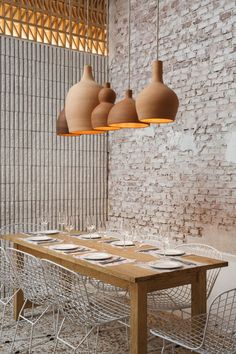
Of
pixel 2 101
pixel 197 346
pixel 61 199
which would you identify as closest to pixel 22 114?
pixel 2 101

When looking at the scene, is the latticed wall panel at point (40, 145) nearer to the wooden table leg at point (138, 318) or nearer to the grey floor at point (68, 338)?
the grey floor at point (68, 338)

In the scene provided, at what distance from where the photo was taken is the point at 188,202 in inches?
219

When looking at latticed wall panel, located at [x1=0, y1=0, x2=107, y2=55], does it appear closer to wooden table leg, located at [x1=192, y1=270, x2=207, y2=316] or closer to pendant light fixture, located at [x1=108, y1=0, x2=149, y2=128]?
pendant light fixture, located at [x1=108, y1=0, x2=149, y2=128]

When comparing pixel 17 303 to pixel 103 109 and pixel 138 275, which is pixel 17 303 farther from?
pixel 103 109

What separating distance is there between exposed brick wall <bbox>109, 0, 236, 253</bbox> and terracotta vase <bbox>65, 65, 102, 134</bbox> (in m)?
1.65

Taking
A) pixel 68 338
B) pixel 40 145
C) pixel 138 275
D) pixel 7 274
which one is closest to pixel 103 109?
pixel 138 275

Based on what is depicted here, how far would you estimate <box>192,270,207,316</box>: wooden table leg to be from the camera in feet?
12.8

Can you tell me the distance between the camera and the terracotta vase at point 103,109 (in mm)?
3973

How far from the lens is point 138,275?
341 centimetres

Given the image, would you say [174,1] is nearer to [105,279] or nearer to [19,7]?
[19,7]

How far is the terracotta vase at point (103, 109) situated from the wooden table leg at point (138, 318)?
134cm

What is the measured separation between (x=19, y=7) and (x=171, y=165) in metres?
2.85

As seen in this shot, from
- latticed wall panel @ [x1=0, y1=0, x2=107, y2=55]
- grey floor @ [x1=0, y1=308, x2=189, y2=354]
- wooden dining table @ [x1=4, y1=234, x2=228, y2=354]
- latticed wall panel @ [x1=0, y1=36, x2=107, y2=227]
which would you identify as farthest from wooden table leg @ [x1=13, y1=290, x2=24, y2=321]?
latticed wall panel @ [x1=0, y1=0, x2=107, y2=55]

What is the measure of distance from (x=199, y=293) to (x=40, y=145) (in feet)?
10.8
